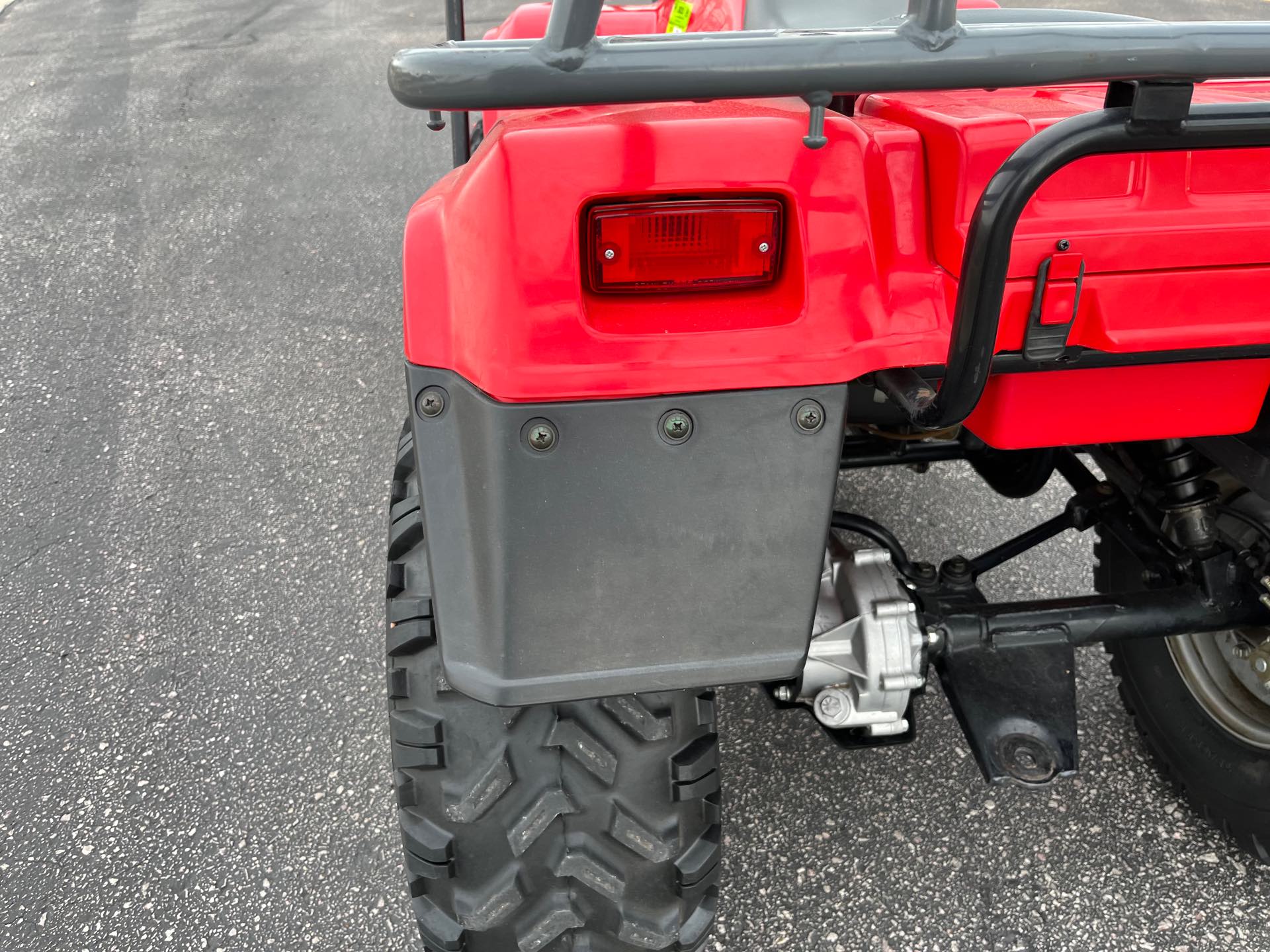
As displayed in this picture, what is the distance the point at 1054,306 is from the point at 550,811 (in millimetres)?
832

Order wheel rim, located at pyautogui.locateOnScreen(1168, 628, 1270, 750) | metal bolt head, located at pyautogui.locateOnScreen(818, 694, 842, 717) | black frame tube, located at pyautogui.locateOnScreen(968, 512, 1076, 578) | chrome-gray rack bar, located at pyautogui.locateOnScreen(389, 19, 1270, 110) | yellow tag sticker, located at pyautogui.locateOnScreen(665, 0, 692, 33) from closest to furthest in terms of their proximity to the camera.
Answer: chrome-gray rack bar, located at pyautogui.locateOnScreen(389, 19, 1270, 110), metal bolt head, located at pyautogui.locateOnScreen(818, 694, 842, 717), wheel rim, located at pyautogui.locateOnScreen(1168, 628, 1270, 750), black frame tube, located at pyautogui.locateOnScreen(968, 512, 1076, 578), yellow tag sticker, located at pyautogui.locateOnScreen(665, 0, 692, 33)

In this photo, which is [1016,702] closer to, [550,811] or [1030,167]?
[550,811]

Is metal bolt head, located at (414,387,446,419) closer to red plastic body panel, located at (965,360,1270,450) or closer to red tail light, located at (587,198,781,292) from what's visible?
red tail light, located at (587,198,781,292)

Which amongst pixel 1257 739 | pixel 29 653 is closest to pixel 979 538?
pixel 1257 739

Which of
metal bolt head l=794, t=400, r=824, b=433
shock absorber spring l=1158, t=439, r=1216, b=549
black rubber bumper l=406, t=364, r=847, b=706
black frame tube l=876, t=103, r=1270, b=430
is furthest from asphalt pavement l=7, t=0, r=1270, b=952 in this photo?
black frame tube l=876, t=103, r=1270, b=430

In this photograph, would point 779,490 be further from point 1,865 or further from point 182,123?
point 182,123

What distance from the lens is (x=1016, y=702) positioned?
66.7 inches

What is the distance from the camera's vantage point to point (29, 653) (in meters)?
2.41

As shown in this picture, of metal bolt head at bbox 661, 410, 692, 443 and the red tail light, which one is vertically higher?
the red tail light

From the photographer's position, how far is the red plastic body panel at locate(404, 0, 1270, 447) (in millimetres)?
1002

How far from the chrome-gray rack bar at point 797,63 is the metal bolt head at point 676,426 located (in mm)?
331

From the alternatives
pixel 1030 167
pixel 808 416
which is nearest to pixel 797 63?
pixel 1030 167


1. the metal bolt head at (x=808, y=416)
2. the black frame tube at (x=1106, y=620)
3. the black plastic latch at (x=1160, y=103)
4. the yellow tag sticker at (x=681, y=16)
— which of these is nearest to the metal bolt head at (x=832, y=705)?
the black frame tube at (x=1106, y=620)

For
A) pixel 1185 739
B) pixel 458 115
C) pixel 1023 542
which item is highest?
pixel 458 115
